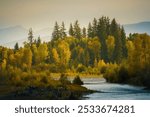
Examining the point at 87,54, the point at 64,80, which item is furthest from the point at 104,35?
the point at 64,80

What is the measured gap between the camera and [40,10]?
945 centimetres

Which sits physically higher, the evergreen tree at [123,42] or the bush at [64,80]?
the evergreen tree at [123,42]

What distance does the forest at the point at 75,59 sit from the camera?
9117 mm

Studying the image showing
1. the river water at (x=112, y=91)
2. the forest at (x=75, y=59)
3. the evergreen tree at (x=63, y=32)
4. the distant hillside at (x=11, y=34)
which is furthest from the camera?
the evergreen tree at (x=63, y=32)

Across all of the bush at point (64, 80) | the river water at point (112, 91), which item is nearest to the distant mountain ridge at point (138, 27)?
the river water at point (112, 91)

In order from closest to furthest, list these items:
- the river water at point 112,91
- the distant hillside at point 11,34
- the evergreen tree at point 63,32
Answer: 1. the river water at point 112,91
2. the distant hillside at point 11,34
3. the evergreen tree at point 63,32

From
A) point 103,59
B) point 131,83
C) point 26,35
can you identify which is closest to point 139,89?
point 131,83

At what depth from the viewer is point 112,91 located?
915cm

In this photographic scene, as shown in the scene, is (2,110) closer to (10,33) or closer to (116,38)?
(10,33)

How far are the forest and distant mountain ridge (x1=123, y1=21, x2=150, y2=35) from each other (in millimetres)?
69

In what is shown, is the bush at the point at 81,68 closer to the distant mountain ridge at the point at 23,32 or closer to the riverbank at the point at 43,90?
the riverbank at the point at 43,90

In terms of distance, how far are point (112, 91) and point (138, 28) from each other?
3.35 feet

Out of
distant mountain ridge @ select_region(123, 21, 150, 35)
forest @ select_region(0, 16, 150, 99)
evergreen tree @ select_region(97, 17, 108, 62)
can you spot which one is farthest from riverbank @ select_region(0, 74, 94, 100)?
distant mountain ridge @ select_region(123, 21, 150, 35)

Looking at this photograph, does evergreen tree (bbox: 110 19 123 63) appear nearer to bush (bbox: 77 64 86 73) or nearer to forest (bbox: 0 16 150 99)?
forest (bbox: 0 16 150 99)
